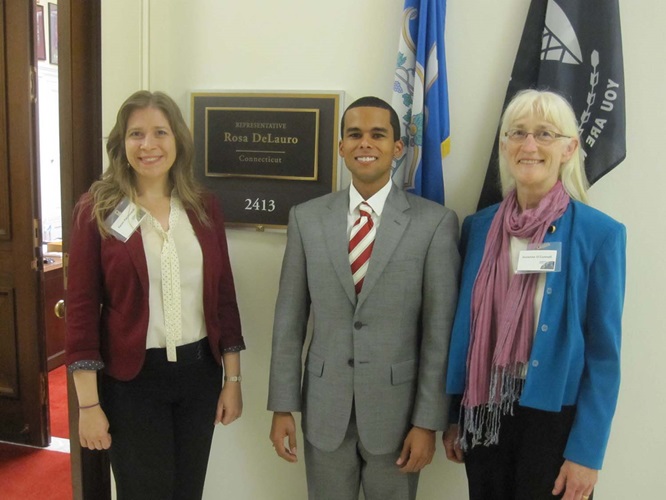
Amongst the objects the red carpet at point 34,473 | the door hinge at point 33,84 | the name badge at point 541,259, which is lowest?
the red carpet at point 34,473

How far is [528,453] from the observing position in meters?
1.40

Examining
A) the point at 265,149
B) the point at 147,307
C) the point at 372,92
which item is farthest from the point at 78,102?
the point at 372,92

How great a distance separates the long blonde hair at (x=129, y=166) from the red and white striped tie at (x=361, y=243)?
1.48ft

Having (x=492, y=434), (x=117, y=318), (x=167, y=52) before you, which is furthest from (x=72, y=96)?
(x=492, y=434)

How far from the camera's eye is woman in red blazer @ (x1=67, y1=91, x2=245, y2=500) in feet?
4.94

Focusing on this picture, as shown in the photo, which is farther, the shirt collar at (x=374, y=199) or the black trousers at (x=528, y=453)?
the shirt collar at (x=374, y=199)

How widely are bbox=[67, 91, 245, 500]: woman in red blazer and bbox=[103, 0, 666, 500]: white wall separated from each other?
1.50ft

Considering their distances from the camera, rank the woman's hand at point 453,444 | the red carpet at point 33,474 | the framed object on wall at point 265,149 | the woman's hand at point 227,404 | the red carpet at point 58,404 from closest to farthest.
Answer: the woman's hand at point 453,444, the woman's hand at point 227,404, the framed object on wall at point 265,149, the red carpet at point 33,474, the red carpet at point 58,404

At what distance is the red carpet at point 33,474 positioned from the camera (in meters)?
2.49

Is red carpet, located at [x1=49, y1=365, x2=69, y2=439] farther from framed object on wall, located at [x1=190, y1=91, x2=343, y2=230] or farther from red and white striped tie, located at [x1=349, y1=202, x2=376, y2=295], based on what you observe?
red and white striped tie, located at [x1=349, y1=202, x2=376, y2=295]

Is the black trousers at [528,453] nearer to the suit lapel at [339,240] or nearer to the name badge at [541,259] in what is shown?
the name badge at [541,259]

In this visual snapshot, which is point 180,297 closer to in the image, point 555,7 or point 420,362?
point 420,362

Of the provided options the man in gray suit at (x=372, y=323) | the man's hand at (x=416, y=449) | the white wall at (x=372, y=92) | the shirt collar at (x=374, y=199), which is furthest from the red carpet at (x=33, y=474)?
the shirt collar at (x=374, y=199)

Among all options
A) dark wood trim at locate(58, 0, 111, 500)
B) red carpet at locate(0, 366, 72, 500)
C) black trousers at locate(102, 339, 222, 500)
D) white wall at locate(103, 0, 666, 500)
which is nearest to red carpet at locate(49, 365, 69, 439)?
red carpet at locate(0, 366, 72, 500)
